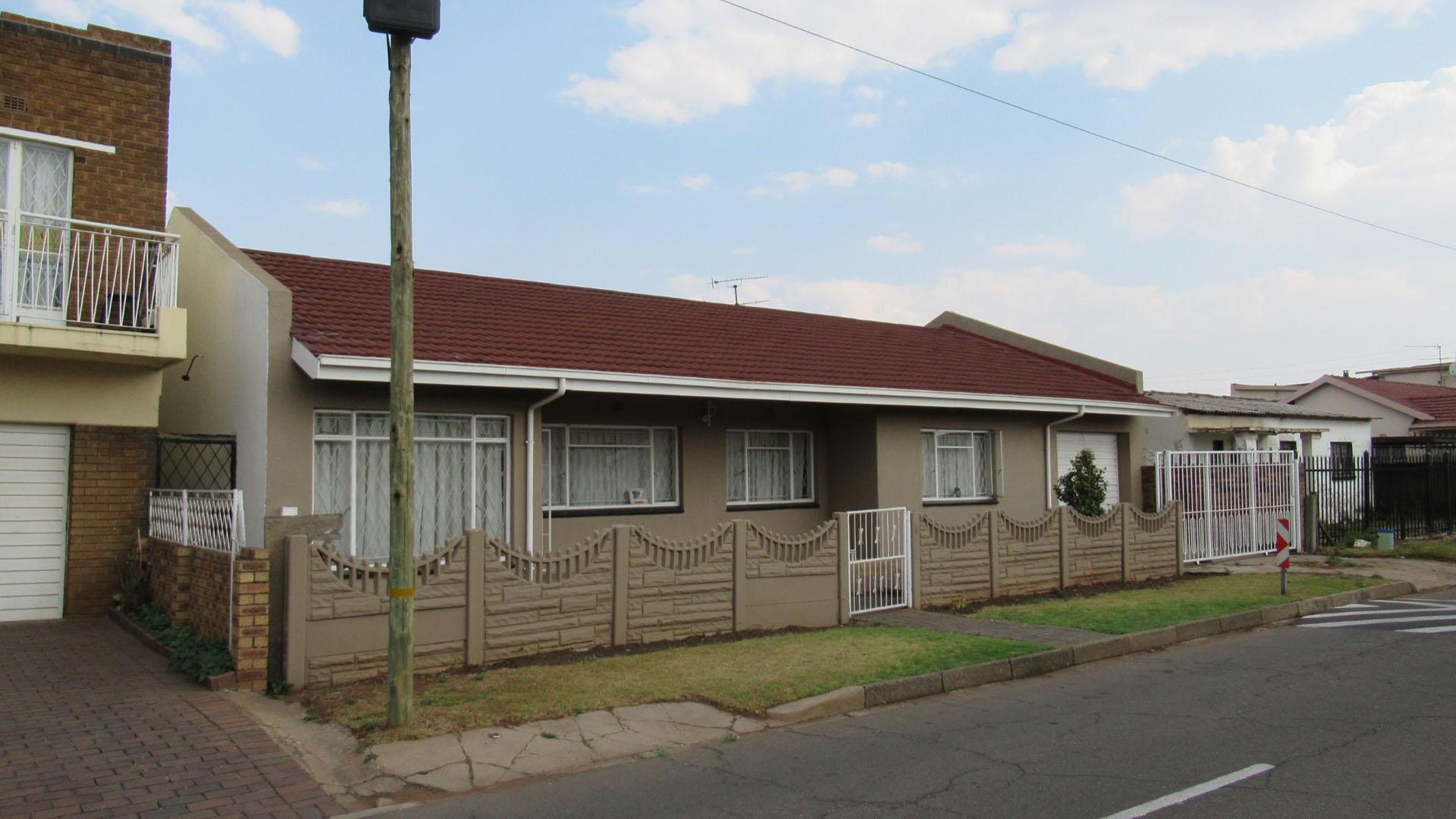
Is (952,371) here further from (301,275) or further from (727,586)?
(301,275)

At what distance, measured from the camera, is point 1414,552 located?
66.5 feet

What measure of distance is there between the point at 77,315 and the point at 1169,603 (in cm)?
1343

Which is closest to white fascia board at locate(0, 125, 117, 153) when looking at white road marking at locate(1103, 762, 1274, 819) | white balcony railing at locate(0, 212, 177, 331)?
white balcony railing at locate(0, 212, 177, 331)

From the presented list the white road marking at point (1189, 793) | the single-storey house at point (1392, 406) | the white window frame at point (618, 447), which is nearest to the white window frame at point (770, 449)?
the white window frame at point (618, 447)

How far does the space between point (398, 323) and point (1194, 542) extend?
49.6 ft

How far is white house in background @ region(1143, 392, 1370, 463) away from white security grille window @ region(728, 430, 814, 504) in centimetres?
785

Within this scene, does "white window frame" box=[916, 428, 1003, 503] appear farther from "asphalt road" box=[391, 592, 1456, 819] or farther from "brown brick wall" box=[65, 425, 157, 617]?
"brown brick wall" box=[65, 425, 157, 617]

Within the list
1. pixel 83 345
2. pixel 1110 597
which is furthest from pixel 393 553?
pixel 1110 597

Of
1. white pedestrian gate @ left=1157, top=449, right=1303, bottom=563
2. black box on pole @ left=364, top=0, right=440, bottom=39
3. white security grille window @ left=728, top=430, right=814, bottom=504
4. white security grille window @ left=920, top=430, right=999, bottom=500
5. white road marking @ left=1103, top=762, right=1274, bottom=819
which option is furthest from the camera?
white pedestrian gate @ left=1157, top=449, right=1303, bottom=563

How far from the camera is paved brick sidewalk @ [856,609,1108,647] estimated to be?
1128 centimetres

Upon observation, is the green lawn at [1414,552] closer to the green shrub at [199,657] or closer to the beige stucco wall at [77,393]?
the green shrub at [199,657]

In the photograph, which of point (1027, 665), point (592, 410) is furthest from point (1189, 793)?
point (592, 410)

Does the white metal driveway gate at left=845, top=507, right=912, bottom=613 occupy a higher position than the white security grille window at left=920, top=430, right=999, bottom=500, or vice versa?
the white security grille window at left=920, top=430, right=999, bottom=500

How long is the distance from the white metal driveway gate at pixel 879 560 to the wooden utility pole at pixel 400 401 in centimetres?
638
